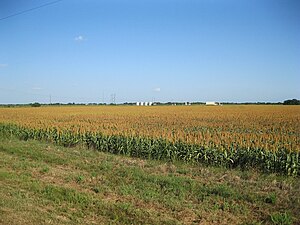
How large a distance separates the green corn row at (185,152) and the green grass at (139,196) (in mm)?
1298

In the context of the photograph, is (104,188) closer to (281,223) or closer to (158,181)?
(158,181)

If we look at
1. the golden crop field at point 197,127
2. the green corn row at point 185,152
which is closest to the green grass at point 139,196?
the green corn row at point 185,152

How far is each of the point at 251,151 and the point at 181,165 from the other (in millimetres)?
3031

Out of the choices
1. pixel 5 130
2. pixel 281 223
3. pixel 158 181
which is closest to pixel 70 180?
pixel 158 181

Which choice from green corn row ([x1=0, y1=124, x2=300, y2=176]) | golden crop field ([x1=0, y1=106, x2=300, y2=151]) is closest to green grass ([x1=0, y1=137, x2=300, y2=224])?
green corn row ([x1=0, y1=124, x2=300, y2=176])

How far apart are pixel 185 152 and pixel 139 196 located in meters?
6.76

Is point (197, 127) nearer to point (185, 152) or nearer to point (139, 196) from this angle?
point (185, 152)

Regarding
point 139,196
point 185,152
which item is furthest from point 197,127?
point 139,196

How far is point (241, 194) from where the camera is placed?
7805 mm

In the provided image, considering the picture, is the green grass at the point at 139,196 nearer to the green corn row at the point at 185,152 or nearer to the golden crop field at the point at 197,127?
the green corn row at the point at 185,152

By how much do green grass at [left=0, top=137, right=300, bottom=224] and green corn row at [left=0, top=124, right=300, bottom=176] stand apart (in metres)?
1.30

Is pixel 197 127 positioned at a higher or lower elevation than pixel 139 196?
higher

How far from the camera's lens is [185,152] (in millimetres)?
14055

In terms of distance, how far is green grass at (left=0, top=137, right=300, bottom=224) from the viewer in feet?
20.3
